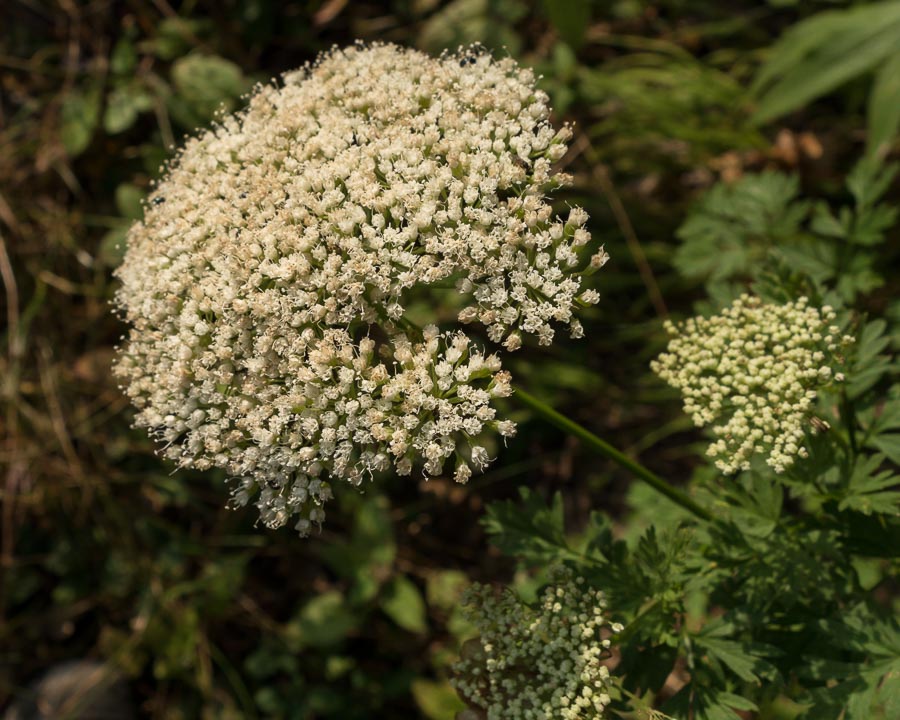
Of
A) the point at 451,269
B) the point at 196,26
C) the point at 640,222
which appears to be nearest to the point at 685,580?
the point at 451,269

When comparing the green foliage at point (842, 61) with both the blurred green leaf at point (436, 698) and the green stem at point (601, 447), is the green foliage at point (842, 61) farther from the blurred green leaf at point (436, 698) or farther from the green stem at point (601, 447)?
the blurred green leaf at point (436, 698)

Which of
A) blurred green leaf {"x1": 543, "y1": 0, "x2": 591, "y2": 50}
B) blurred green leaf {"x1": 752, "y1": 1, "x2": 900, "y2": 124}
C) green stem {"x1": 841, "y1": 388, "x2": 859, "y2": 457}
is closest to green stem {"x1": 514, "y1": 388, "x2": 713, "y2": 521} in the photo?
green stem {"x1": 841, "y1": 388, "x2": 859, "y2": 457}

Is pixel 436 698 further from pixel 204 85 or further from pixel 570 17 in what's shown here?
pixel 570 17

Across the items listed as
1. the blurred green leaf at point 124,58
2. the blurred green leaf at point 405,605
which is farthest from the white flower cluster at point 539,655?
the blurred green leaf at point 124,58

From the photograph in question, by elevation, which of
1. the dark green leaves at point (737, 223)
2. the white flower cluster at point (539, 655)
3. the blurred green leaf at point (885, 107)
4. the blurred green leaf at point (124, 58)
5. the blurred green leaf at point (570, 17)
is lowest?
the white flower cluster at point (539, 655)

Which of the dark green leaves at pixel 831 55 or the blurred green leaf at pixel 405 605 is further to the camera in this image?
the blurred green leaf at pixel 405 605

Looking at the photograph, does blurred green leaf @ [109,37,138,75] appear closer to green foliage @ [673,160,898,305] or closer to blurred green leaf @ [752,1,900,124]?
green foliage @ [673,160,898,305]

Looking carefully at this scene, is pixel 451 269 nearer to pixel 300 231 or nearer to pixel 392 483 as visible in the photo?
pixel 300 231
